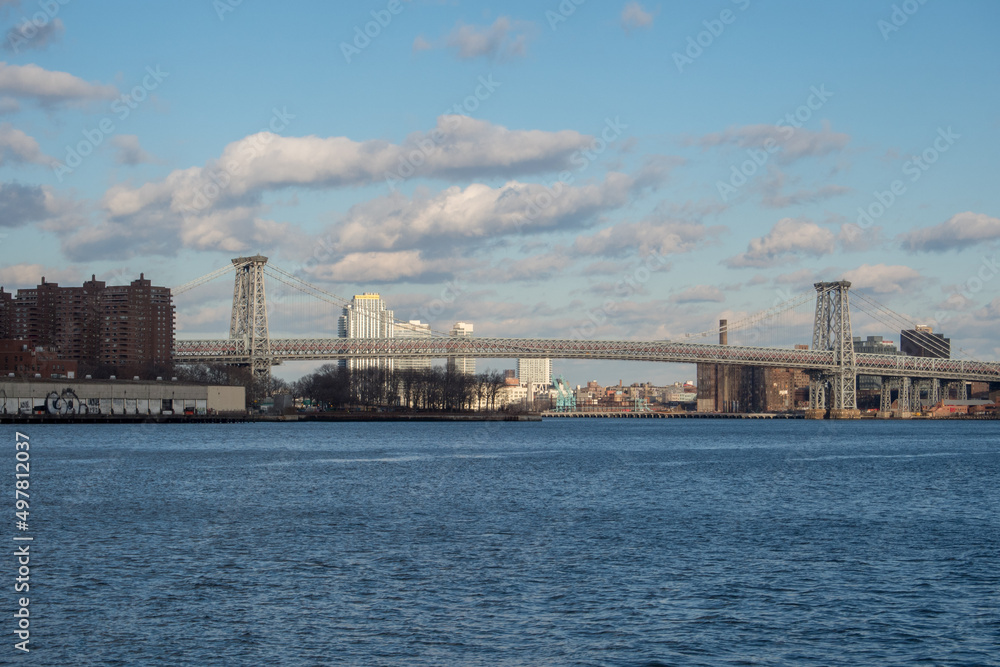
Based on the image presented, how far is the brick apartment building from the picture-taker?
13850cm

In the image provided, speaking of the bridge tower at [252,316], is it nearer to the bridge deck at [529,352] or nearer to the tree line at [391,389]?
the bridge deck at [529,352]

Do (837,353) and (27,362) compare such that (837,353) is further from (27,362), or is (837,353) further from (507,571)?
(507,571)

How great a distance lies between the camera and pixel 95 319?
5507 inches

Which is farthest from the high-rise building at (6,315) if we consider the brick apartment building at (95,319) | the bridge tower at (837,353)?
the bridge tower at (837,353)

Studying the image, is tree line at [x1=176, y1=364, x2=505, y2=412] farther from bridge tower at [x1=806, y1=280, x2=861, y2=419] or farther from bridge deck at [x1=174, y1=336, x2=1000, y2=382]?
bridge tower at [x1=806, y1=280, x2=861, y2=419]

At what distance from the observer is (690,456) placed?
50094mm

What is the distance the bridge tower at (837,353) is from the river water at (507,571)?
8998 centimetres

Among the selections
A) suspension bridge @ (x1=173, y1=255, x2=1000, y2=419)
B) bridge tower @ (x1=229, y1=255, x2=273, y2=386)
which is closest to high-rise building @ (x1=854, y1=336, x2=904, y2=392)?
suspension bridge @ (x1=173, y1=255, x2=1000, y2=419)

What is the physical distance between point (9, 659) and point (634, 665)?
6.50 m

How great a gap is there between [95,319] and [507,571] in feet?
442

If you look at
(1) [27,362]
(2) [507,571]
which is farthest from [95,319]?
(2) [507,571]

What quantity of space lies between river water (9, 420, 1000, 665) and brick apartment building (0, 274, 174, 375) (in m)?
112

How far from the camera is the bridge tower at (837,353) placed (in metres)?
120

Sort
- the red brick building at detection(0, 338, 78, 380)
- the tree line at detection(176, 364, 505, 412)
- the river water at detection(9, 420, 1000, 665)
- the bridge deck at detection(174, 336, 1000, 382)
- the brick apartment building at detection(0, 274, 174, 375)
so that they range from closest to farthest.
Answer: the river water at detection(9, 420, 1000, 665)
the red brick building at detection(0, 338, 78, 380)
the bridge deck at detection(174, 336, 1000, 382)
the tree line at detection(176, 364, 505, 412)
the brick apartment building at detection(0, 274, 174, 375)
